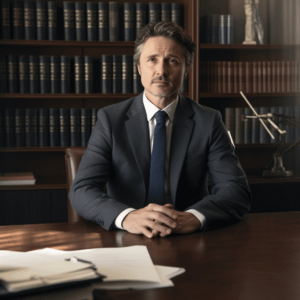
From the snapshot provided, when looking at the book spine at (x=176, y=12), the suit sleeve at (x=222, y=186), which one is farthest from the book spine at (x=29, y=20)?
the suit sleeve at (x=222, y=186)

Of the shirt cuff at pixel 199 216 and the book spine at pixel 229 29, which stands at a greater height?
the book spine at pixel 229 29

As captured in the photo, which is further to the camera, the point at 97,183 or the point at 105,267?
the point at 97,183

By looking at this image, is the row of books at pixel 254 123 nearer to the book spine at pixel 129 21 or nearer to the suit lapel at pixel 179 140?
the book spine at pixel 129 21

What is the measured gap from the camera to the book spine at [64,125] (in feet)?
→ 9.70

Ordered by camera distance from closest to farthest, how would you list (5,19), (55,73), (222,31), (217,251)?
(217,251) → (5,19) → (55,73) → (222,31)

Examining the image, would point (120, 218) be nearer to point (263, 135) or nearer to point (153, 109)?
point (153, 109)

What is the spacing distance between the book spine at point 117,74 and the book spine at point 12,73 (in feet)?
2.40

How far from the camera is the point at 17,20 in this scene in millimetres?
2826

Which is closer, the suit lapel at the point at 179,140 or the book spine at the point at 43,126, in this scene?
the suit lapel at the point at 179,140

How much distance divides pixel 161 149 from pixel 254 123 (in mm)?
1750

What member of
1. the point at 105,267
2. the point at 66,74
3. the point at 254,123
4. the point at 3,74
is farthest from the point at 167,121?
the point at 3,74

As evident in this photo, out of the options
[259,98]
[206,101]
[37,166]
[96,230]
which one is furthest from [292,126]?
[96,230]

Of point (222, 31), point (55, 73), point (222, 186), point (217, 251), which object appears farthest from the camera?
point (222, 31)

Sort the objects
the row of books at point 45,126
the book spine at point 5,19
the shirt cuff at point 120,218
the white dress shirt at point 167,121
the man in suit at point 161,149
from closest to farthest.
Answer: the shirt cuff at point 120,218 → the man in suit at point 161,149 → the white dress shirt at point 167,121 → the book spine at point 5,19 → the row of books at point 45,126
